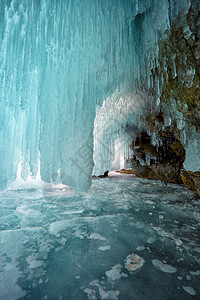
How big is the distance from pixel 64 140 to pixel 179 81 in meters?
4.21

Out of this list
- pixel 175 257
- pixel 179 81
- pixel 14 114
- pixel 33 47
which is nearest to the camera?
pixel 175 257

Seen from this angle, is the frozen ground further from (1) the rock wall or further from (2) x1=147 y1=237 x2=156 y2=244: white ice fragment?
(1) the rock wall

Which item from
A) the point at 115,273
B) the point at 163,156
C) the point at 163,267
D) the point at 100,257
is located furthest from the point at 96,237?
the point at 163,156

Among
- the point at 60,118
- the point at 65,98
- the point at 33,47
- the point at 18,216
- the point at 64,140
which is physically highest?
the point at 33,47

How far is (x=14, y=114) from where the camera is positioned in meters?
5.25

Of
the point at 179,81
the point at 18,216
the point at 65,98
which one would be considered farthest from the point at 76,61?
the point at 18,216

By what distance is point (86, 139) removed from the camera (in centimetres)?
511

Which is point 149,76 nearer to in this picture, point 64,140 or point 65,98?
point 65,98

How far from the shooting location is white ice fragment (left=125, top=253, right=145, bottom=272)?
1794 mm

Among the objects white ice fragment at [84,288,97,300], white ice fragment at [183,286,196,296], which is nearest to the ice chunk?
white ice fragment at [84,288,97,300]

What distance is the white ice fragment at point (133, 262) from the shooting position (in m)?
1.79

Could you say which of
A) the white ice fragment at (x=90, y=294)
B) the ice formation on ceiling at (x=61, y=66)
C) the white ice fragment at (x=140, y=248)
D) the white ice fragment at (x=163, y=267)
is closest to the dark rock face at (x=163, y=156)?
the ice formation on ceiling at (x=61, y=66)

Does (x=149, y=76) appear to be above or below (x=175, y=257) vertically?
above

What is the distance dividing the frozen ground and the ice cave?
0.01 meters
